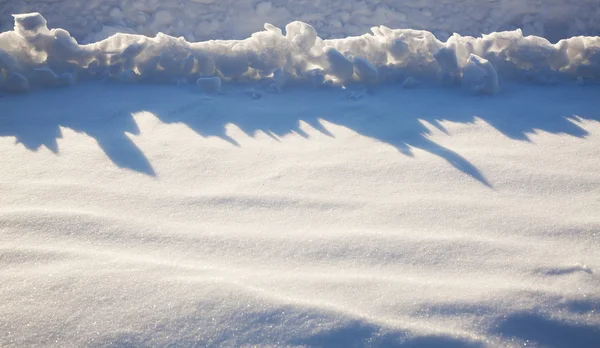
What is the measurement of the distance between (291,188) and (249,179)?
13 cm

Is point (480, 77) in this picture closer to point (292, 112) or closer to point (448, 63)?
point (448, 63)

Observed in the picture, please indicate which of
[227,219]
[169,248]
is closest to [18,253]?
[169,248]

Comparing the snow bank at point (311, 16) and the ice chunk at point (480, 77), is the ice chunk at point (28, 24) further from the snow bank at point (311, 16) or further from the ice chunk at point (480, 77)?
the ice chunk at point (480, 77)

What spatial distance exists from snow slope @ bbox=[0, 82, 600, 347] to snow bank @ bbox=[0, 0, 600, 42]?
127 centimetres

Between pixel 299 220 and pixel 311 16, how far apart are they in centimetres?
221

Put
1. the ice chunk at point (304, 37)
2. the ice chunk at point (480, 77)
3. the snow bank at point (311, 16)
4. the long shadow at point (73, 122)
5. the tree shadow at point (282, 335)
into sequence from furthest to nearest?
the snow bank at point (311, 16) < the ice chunk at point (304, 37) < the ice chunk at point (480, 77) < the long shadow at point (73, 122) < the tree shadow at point (282, 335)

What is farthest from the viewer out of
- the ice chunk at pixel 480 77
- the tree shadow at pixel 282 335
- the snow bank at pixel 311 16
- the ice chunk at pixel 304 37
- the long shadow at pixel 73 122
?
the snow bank at pixel 311 16

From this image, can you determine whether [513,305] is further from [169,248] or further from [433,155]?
[169,248]

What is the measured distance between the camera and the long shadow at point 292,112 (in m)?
1.72

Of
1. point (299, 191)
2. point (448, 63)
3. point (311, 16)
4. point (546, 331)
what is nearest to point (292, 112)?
point (299, 191)

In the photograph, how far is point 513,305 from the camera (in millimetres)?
1018

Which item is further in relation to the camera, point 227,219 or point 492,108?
point 492,108

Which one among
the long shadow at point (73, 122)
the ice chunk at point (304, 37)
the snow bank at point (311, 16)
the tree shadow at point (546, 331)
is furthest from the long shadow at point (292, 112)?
the snow bank at point (311, 16)

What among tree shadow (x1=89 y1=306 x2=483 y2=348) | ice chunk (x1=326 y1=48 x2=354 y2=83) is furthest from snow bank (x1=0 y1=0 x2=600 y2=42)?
tree shadow (x1=89 y1=306 x2=483 y2=348)
